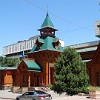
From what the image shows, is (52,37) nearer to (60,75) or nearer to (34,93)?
(60,75)

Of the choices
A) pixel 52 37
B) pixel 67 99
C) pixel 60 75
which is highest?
pixel 52 37

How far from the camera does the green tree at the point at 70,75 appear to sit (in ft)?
115

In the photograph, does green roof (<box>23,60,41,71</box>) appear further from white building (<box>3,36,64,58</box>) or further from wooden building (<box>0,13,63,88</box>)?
white building (<box>3,36,64,58</box>)

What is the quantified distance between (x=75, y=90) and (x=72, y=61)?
154 inches

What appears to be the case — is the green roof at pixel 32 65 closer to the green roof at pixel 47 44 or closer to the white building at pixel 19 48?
the green roof at pixel 47 44

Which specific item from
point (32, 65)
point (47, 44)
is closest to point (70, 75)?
point (32, 65)

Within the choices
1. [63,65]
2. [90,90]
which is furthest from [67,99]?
[63,65]

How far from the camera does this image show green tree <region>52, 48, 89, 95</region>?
3512 centimetres

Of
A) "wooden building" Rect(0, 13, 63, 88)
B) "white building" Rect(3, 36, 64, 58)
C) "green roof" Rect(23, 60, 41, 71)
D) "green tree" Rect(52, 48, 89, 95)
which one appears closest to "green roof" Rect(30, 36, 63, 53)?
"wooden building" Rect(0, 13, 63, 88)

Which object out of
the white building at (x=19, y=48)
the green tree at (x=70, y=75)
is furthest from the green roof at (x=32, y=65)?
the white building at (x=19, y=48)

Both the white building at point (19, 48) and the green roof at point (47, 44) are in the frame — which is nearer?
the green roof at point (47, 44)

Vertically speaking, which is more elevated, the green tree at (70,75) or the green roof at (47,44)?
the green roof at (47,44)

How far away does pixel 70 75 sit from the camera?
34938 millimetres

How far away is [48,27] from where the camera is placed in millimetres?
62562
